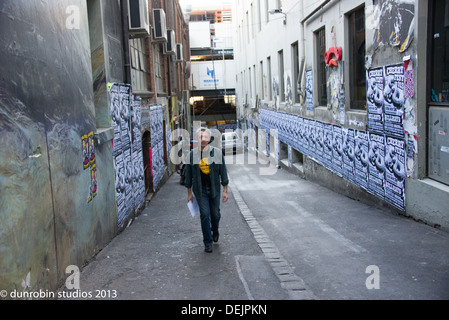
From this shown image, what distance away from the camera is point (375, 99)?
810 cm

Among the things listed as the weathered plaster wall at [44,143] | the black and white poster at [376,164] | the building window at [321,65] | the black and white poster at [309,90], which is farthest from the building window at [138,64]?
the black and white poster at [376,164]

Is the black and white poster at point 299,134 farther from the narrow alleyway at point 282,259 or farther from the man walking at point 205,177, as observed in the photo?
the man walking at point 205,177

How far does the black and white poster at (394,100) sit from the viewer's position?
7031 mm

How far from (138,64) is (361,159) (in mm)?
6366

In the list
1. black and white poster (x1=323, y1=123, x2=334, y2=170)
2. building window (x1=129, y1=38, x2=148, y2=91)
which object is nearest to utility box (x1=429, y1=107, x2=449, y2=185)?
black and white poster (x1=323, y1=123, x2=334, y2=170)

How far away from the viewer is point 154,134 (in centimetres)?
1296

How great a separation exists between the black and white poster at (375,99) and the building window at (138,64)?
220 inches

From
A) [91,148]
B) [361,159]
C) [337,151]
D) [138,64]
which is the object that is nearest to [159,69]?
[138,64]

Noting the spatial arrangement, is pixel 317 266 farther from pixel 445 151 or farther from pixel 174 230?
pixel 174 230

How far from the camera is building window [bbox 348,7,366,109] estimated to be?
9.12 meters

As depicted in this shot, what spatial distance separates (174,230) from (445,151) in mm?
4557

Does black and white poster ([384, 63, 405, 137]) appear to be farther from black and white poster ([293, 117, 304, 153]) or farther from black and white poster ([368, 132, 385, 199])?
black and white poster ([293, 117, 304, 153])

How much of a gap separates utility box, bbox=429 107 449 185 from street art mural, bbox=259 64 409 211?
558 millimetres
